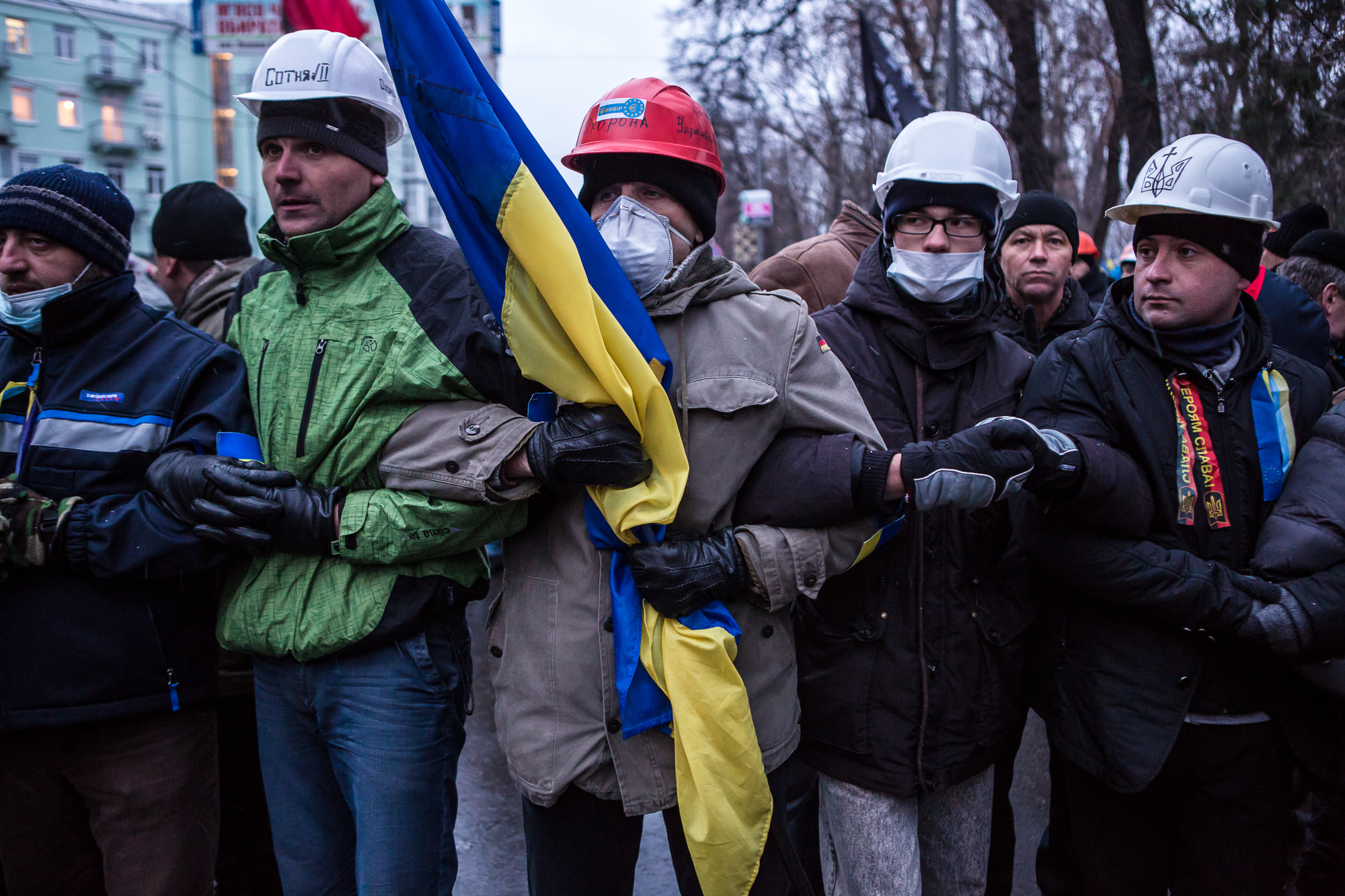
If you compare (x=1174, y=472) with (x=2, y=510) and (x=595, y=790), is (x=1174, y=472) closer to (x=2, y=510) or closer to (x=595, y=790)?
(x=595, y=790)

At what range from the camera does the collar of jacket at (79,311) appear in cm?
238

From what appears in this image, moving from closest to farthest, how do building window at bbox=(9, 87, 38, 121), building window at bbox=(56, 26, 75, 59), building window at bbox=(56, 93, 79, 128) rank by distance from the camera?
building window at bbox=(9, 87, 38, 121) < building window at bbox=(56, 26, 75, 59) < building window at bbox=(56, 93, 79, 128)

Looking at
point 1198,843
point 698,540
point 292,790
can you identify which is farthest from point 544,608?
point 1198,843

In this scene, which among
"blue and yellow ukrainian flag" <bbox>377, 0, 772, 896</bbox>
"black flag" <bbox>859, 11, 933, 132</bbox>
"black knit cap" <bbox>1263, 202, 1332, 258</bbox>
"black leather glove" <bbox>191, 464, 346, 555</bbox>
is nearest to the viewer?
"blue and yellow ukrainian flag" <bbox>377, 0, 772, 896</bbox>

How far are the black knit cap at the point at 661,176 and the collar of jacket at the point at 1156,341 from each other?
102cm

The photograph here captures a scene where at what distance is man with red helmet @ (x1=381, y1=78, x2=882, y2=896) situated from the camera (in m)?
2.06

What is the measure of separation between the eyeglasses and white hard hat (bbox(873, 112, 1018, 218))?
0.09 meters

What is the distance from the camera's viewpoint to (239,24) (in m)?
14.2

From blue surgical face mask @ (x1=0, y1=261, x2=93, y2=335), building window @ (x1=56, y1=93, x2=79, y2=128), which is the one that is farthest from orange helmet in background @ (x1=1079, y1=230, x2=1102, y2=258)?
building window @ (x1=56, y1=93, x2=79, y2=128)

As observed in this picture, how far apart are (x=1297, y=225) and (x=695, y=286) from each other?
373 cm

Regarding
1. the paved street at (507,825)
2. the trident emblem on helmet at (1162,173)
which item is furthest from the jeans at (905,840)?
the trident emblem on helmet at (1162,173)

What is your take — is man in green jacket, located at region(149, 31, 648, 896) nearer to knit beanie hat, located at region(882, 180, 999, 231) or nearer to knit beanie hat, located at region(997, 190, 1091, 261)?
knit beanie hat, located at region(882, 180, 999, 231)

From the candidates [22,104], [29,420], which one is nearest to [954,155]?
[29,420]

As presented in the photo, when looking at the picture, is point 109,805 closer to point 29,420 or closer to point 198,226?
point 29,420
